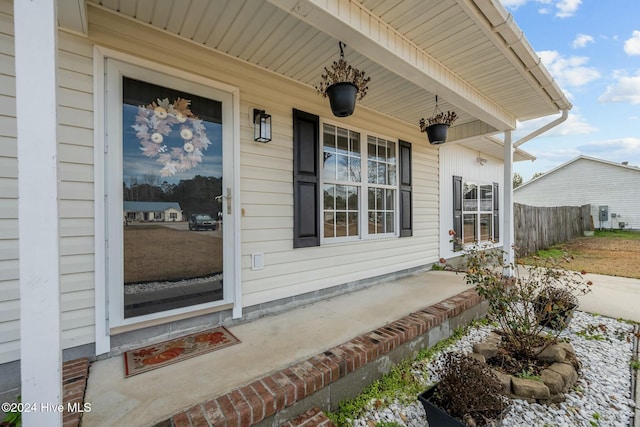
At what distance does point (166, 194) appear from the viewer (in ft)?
7.57

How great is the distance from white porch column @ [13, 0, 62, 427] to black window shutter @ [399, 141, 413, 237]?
4.20 m

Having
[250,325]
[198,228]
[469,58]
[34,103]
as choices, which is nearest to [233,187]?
[198,228]

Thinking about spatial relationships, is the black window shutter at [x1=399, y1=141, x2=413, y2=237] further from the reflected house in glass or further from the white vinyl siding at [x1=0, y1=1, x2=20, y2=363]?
the white vinyl siding at [x1=0, y1=1, x2=20, y2=363]

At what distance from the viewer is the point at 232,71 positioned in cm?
269

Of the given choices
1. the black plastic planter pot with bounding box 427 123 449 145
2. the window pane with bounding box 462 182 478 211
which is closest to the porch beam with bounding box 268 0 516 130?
the black plastic planter pot with bounding box 427 123 449 145

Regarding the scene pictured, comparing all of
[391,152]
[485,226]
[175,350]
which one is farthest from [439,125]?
[485,226]

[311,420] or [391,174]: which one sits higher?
[391,174]

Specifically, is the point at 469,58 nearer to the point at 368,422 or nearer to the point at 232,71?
the point at 232,71

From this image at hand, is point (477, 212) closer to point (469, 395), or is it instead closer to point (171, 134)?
point (469, 395)

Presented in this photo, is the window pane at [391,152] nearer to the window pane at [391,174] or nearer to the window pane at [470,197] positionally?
the window pane at [391,174]

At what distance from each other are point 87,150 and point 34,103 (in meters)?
1.12

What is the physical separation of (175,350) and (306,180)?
81.3 inches

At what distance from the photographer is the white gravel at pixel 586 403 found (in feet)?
6.02

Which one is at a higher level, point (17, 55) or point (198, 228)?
point (17, 55)
